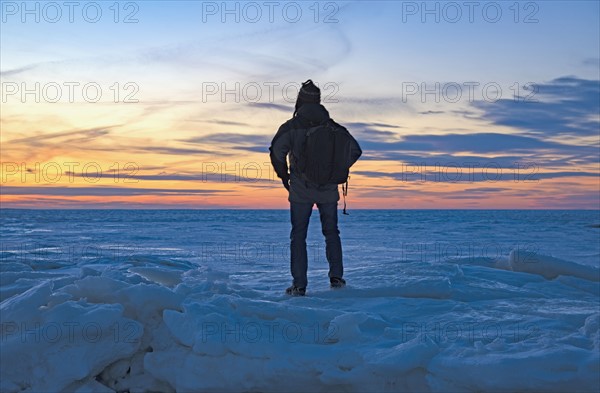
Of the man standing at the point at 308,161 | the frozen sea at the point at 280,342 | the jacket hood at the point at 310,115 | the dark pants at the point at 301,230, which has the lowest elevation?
the frozen sea at the point at 280,342

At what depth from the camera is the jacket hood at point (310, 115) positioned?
457 cm

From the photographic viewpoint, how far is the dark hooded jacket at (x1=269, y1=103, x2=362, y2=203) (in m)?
4.55

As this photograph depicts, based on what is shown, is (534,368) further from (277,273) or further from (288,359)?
(277,273)

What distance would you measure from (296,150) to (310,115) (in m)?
0.33

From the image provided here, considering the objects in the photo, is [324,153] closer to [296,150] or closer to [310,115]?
[296,150]

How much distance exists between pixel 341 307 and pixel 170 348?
1.37 m

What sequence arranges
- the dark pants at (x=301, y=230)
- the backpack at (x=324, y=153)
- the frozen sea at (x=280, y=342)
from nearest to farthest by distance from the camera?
1. the frozen sea at (x=280, y=342)
2. the backpack at (x=324, y=153)
3. the dark pants at (x=301, y=230)

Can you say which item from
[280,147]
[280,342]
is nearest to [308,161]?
[280,147]

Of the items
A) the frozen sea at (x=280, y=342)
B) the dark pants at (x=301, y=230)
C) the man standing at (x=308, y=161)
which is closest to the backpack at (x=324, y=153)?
the man standing at (x=308, y=161)

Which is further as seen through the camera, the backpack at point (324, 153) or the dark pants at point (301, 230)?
the dark pants at point (301, 230)

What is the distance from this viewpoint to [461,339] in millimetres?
3377

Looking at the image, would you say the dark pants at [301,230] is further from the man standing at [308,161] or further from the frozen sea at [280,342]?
the frozen sea at [280,342]

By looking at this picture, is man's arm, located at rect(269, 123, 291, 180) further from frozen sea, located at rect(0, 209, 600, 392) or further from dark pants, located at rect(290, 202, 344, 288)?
frozen sea, located at rect(0, 209, 600, 392)

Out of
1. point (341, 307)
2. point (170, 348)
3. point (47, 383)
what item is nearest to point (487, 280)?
point (341, 307)
